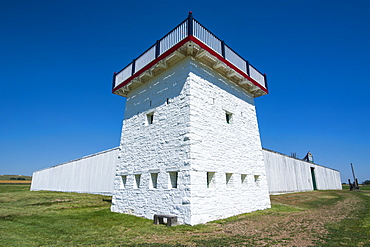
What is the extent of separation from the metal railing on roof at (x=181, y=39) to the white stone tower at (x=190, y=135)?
0.16 feet

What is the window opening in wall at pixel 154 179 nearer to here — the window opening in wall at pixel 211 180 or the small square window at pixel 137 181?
the small square window at pixel 137 181

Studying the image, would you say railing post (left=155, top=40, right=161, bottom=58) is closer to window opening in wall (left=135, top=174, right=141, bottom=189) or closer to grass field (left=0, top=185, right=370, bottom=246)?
window opening in wall (left=135, top=174, right=141, bottom=189)

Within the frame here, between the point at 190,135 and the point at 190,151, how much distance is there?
0.65 m

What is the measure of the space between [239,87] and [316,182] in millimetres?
24642

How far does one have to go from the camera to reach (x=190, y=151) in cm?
812

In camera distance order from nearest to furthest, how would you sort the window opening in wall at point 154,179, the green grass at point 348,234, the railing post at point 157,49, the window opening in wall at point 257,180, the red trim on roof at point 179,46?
the green grass at point 348,234
the red trim on roof at point 179,46
the window opening in wall at point 154,179
the railing post at point 157,49
the window opening in wall at point 257,180

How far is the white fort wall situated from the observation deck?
1030cm

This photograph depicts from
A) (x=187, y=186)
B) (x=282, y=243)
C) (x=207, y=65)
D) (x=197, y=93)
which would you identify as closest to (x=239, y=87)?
(x=207, y=65)

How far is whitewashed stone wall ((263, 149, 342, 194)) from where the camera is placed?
20031 millimetres

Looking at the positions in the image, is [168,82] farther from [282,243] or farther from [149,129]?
[282,243]

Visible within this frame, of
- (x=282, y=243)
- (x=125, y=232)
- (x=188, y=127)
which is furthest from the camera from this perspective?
(x=188, y=127)

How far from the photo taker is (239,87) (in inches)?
489

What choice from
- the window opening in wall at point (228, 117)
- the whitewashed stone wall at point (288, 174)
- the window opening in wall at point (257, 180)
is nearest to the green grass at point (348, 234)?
the window opening in wall at point (257, 180)

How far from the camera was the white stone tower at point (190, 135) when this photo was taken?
839 centimetres
